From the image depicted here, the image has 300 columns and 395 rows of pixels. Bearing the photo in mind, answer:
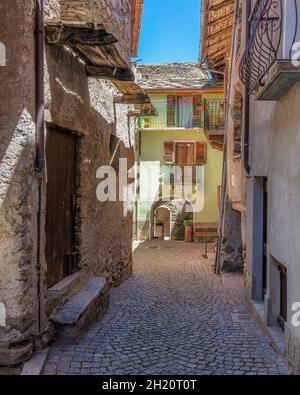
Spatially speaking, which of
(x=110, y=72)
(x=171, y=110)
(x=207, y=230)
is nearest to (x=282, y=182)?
(x=110, y=72)

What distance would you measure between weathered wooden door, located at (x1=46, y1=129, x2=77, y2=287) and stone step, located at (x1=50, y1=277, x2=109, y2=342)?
1.39 ft

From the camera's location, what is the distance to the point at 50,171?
5852 mm

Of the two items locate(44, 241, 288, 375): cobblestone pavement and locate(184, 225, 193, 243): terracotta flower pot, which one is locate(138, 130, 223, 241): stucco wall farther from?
locate(44, 241, 288, 375): cobblestone pavement

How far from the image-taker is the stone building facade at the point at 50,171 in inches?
178

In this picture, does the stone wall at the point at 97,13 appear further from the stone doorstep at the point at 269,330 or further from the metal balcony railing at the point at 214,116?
the metal balcony railing at the point at 214,116

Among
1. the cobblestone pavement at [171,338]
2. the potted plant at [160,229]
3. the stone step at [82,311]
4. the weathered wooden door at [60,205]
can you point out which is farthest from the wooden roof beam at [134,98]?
the potted plant at [160,229]

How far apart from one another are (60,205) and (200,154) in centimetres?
1596

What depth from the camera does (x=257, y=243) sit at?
7125 millimetres

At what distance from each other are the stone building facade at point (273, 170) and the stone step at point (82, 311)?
2.53m

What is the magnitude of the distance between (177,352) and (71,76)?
167 inches

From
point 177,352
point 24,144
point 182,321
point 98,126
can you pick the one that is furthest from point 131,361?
point 98,126

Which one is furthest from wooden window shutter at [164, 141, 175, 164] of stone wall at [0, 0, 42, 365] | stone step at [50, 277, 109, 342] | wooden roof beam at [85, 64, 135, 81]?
stone wall at [0, 0, 42, 365]

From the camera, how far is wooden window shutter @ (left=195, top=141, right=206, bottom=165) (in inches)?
848
